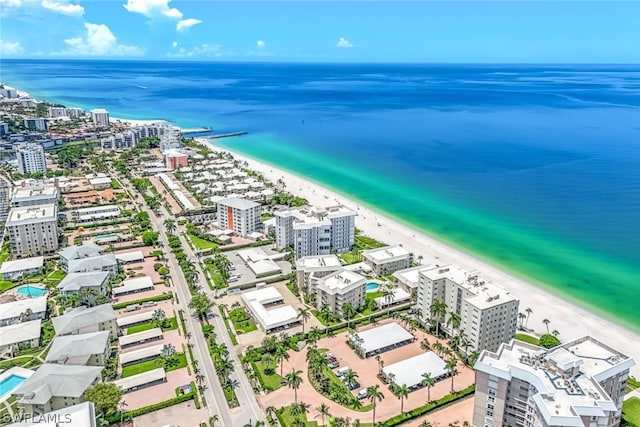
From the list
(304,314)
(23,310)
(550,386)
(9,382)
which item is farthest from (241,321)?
(550,386)

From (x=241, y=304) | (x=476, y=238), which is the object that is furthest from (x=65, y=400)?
(x=476, y=238)

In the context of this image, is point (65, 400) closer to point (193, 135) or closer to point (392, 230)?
point (392, 230)

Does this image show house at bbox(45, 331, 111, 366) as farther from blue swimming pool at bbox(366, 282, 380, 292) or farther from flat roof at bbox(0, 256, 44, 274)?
blue swimming pool at bbox(366, 282, 380, 292)

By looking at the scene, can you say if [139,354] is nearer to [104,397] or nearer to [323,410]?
[104,397]

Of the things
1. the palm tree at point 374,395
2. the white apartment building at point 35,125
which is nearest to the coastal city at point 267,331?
the palm tree at point 374,395

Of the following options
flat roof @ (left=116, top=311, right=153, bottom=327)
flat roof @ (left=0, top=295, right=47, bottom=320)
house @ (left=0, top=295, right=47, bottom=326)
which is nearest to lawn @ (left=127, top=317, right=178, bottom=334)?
flat roof @ (left=116, top=311, right=153, bottom=327)

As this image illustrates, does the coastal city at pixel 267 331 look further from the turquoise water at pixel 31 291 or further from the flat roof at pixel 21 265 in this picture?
the flat roof at pixel 21 265

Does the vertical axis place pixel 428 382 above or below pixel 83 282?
below
